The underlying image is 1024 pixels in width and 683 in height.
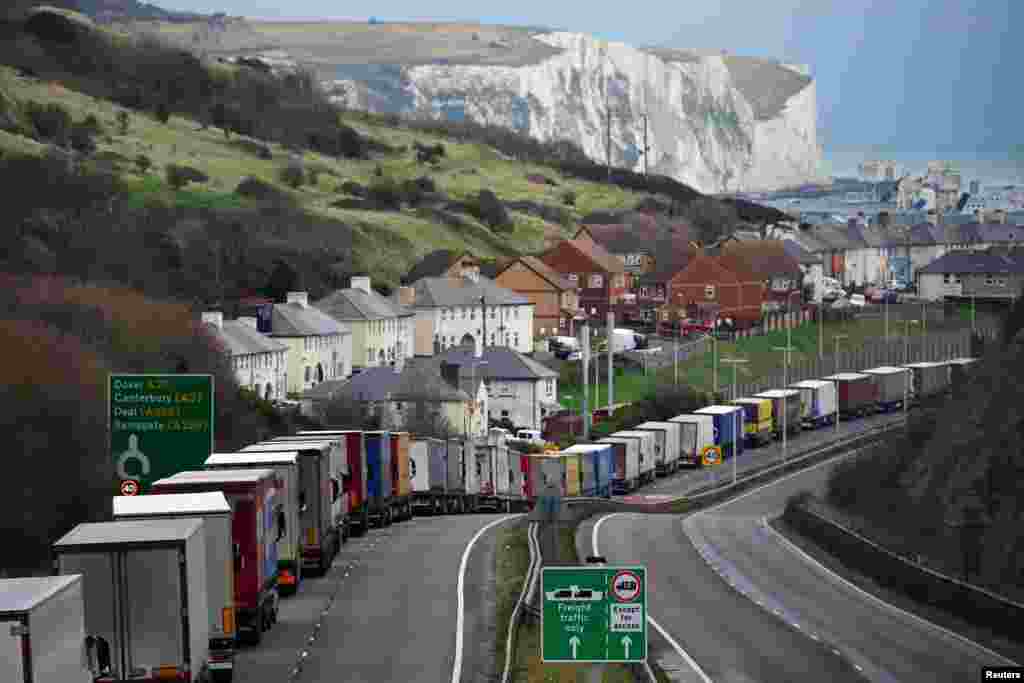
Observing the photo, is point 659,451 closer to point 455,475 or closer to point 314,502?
point 455,475

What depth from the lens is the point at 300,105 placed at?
7672 inches

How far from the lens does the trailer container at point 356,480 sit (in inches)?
1793

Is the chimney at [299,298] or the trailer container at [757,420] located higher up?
the chimney at [299,298]

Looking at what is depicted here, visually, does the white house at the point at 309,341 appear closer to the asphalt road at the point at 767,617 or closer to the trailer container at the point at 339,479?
the asphalt road at the point at 767,617

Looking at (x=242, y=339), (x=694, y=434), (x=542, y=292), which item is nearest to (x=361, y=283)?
(x=542, y=292)

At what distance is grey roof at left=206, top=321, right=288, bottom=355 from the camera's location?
8156cm

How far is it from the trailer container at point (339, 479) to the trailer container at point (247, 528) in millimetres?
9291

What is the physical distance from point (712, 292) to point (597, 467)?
63.5 meters

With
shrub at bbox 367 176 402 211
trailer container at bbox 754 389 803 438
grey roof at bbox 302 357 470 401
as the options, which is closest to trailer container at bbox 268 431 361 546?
grey roof at bbox 302 357 470 401

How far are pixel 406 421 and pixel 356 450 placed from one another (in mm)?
35355

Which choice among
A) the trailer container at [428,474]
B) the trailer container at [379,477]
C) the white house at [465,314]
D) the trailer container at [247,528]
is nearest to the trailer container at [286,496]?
the trailer container at [247,528]

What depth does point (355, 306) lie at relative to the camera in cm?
10031

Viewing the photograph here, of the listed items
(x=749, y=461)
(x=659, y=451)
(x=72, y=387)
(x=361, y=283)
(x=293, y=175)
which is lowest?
(x=749, y=461)

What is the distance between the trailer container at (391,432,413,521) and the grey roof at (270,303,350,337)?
123 feet
